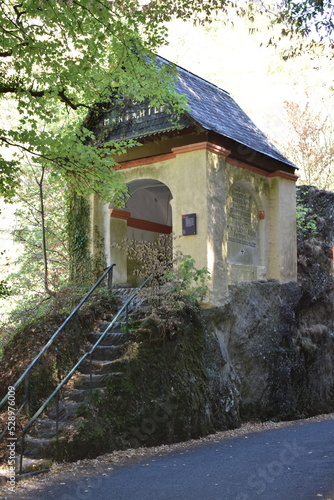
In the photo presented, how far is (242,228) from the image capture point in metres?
13.4

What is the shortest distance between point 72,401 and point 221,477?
2696 millimetres

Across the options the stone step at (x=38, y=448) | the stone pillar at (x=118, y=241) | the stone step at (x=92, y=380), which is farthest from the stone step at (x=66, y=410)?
the stone pillar at (x=118, y=241)

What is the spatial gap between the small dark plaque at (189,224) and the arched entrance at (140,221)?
2.73ft

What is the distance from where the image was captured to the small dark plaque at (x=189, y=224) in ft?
38.7

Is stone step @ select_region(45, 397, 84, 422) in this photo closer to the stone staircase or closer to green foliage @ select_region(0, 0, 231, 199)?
the stone staircase

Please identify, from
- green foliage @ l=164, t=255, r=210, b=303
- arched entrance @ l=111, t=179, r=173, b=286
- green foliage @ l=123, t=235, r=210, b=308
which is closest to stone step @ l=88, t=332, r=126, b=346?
green foliage @ l=123, t=235, r=210, b=308

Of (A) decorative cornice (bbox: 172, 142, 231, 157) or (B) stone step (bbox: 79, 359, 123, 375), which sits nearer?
(B) stone step (bbox: 79, 359, 123, 375)

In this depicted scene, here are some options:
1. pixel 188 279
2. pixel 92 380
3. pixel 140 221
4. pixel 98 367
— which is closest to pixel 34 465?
pixel 92 380

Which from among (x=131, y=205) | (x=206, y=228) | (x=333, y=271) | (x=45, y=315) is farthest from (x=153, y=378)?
(x=333, y=271)

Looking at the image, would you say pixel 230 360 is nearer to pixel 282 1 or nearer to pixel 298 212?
pixel 298 212

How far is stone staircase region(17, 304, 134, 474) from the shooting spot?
801cm

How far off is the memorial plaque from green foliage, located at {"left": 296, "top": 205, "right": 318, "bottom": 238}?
276 cm

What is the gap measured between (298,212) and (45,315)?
8.47 metres

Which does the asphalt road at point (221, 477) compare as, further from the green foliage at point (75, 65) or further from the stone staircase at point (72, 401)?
the green foliage at point (75, 65)
